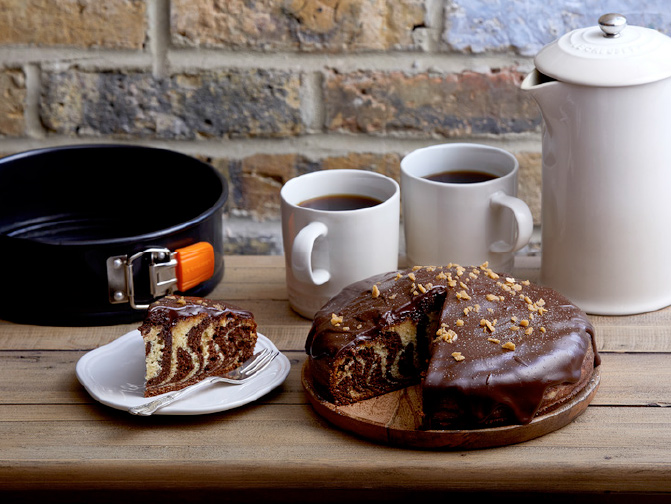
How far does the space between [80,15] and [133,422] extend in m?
0.72

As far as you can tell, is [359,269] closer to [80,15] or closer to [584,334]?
[584,334]

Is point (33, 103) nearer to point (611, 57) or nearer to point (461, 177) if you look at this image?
point (461, 177)

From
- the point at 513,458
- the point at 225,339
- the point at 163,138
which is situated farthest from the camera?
the point at 163,138

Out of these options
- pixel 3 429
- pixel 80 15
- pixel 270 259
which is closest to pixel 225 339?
pixel 3 429

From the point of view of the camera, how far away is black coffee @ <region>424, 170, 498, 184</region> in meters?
1.17

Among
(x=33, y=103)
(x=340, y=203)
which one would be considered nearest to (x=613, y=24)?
(x=340, y=203)

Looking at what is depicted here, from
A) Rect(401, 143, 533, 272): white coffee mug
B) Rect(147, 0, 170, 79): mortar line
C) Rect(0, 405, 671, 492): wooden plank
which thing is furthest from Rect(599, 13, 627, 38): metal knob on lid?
Rect(147, 0, 170, 79): mortar line

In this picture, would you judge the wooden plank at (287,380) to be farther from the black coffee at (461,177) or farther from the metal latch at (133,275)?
the black coffee at (461,177)

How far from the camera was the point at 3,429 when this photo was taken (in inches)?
35.2

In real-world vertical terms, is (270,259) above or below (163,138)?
below

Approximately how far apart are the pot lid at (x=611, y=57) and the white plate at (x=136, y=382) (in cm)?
45

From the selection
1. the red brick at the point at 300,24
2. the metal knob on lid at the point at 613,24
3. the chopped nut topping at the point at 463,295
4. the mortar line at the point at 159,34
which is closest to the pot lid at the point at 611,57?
the metal knob on lid at the point at 613,24

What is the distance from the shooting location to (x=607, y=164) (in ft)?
3.32

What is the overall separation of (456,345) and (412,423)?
3.4 inches
